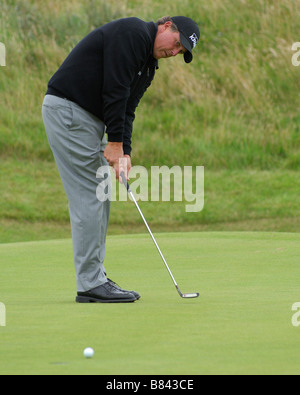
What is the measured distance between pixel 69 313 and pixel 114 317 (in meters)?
0.22

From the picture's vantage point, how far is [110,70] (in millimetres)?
3994

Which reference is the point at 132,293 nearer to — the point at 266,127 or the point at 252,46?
the point at 266,127

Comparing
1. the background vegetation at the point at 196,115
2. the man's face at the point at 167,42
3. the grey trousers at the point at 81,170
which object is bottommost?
the grey trousers at the point at 81,170

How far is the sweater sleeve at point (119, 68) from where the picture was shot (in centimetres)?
398

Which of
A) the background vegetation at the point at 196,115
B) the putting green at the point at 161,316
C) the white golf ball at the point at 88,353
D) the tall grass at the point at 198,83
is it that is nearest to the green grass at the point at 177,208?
the background vegetation at the point at 196,115

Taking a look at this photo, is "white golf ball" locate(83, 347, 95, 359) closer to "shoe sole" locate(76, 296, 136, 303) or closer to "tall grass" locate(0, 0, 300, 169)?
"shoe sole" locate(76, 296, 136, 303)

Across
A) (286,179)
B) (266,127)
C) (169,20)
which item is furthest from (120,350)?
(266,127)

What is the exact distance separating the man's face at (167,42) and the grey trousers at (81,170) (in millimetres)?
454
